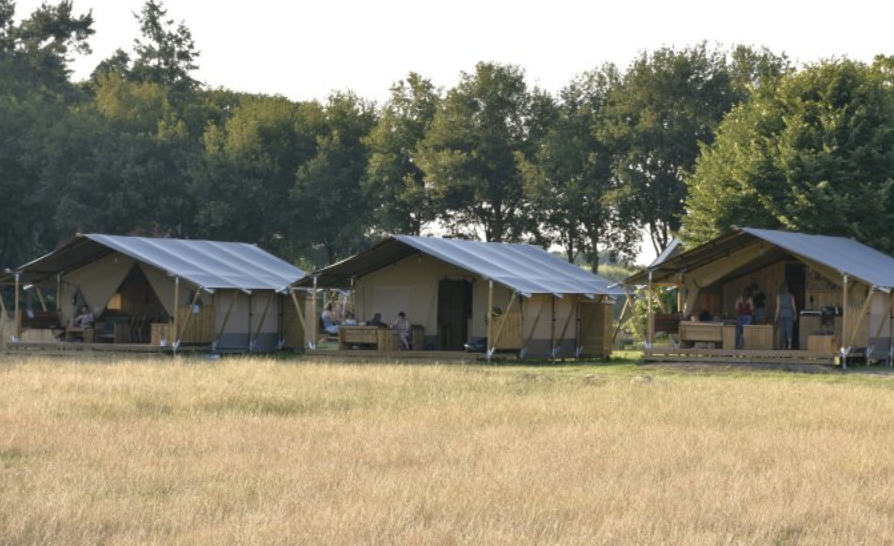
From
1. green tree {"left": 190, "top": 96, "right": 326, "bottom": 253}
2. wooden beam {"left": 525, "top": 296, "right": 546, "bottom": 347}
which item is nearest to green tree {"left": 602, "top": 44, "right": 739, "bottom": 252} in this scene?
green tree {"left": 190, "top": 96, "right": 326, "bottom": 253}

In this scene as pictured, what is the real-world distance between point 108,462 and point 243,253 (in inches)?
1110

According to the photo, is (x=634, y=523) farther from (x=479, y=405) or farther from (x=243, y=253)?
(x=243, y=253)

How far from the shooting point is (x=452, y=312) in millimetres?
36031

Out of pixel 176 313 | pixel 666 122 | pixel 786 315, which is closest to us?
pixel 786 315

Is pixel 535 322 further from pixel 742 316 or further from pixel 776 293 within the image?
pixel 776 293

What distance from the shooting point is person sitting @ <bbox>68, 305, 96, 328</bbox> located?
38031 millimetres

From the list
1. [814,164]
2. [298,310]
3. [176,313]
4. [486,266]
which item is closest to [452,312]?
[486,266]

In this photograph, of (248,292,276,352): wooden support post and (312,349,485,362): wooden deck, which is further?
(248,292,276,352): wooden support post

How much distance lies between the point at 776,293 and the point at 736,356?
2.77 m

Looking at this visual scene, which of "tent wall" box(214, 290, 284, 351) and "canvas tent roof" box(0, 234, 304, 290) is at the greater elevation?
"canvas tent roof" box(0, 234, 304, 290)

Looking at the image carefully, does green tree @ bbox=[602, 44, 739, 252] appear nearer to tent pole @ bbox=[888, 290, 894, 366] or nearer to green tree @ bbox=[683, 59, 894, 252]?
green tree @ bbox=[683, 59, 894, 252]

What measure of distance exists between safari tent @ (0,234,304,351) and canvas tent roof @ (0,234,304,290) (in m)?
0.04

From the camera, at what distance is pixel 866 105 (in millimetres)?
43031

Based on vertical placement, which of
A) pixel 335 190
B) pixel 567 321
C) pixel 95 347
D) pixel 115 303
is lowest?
pixel 95 347
